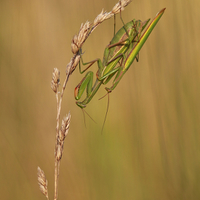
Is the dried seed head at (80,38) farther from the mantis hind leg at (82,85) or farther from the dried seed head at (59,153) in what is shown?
the dried seed head at (59,153)

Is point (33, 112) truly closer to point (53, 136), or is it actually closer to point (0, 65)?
point (53, 136)

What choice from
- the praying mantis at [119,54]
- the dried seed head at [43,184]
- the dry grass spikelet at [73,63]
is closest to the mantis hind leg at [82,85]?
the praying mantis at [119,54]

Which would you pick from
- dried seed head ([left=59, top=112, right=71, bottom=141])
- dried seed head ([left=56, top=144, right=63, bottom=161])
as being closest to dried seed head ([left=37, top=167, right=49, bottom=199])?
dried seed head ([left=56, top=144, right=63, bottom=161])

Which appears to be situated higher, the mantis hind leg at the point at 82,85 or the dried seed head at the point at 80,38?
the dried seed head at the point at 80,38

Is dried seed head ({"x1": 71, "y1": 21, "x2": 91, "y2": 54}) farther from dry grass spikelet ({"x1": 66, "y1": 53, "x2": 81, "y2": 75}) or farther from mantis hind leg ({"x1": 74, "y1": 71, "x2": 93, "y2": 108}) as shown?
mantis hind leg ({"x1": 74, "y1": 71, "x2": 93, "y2": 108})

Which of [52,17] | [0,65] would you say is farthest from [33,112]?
[52,17]

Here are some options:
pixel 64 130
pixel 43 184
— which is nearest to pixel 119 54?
pixel 64 130

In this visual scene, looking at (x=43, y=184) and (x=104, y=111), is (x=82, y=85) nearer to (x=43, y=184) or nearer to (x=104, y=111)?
(x=104, y=111)

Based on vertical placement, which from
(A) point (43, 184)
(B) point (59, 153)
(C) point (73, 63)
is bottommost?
(A) point (43, 184)
